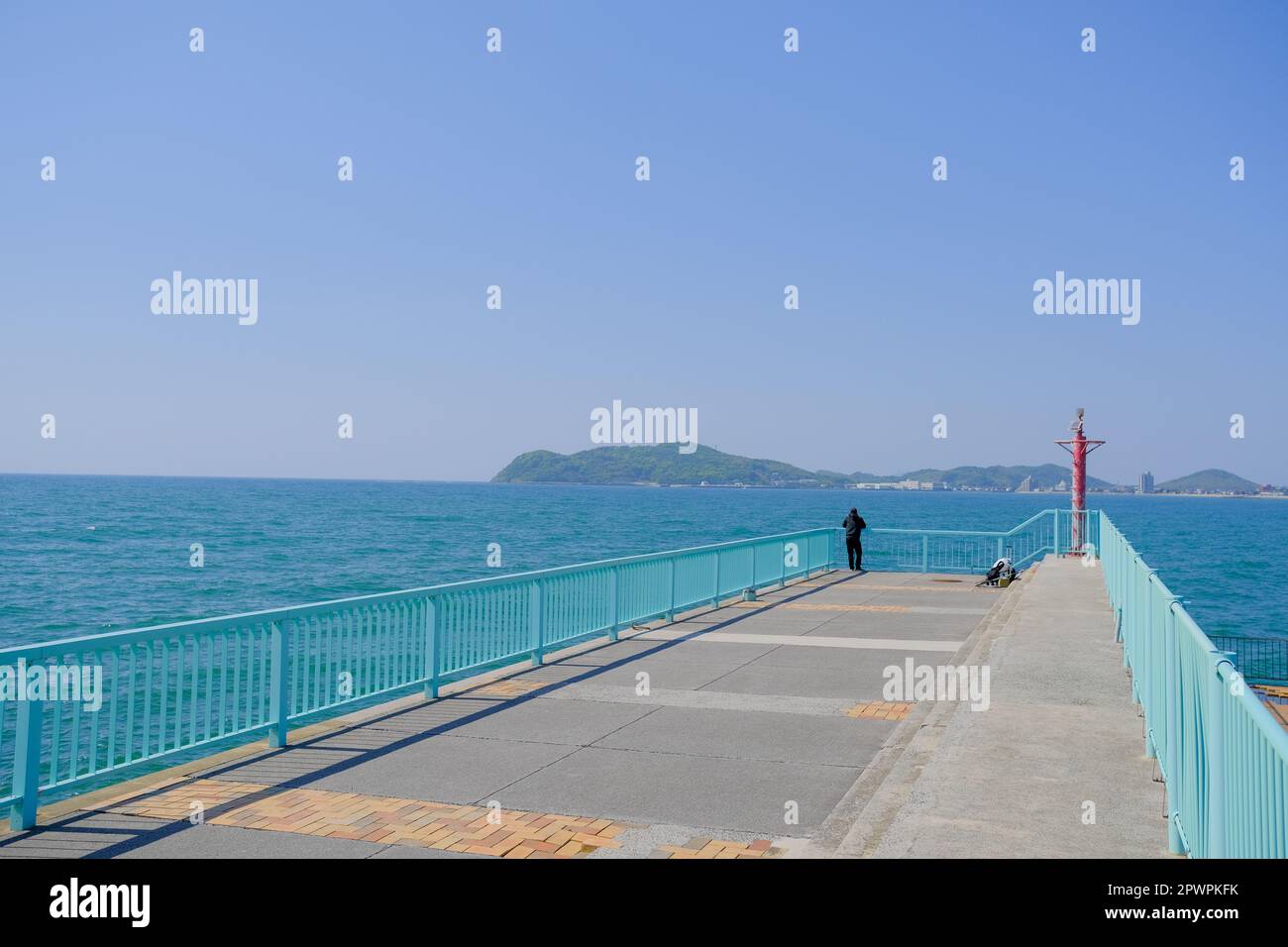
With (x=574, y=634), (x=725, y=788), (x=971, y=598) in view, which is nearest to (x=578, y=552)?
(x=971, y=598)

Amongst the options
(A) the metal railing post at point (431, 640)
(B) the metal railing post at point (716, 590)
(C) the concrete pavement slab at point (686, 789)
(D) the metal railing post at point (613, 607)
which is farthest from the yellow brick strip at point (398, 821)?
(B) the metal railing post at point (716, 590)

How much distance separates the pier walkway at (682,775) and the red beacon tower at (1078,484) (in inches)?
651

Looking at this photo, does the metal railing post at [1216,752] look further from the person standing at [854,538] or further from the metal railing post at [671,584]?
the person standing at [854,538]

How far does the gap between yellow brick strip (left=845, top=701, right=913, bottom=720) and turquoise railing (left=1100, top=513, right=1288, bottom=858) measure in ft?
7.76

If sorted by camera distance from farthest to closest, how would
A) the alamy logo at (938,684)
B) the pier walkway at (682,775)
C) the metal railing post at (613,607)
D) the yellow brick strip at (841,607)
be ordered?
1. the yellow brick strip at (841,607)
2. the metal railing post at (613,607)
3. the alamy logo at (938,684)
4. the pier walkway at (682,775)

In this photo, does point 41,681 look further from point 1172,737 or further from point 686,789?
point 1172,737

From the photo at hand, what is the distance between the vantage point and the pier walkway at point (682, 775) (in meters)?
6.27
